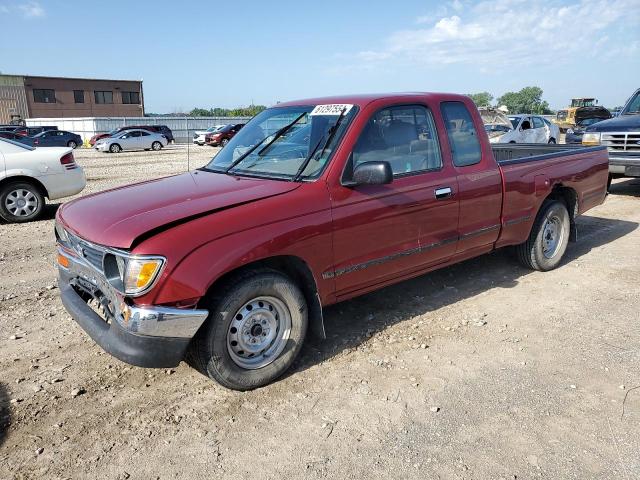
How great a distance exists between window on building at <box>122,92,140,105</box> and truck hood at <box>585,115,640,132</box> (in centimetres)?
6475

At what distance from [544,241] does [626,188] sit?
24.2ft

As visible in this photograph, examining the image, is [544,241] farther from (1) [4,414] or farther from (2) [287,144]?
(1) [4,414]

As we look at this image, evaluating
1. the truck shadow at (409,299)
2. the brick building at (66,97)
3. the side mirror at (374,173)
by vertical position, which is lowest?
the truck shadow at (409,299)

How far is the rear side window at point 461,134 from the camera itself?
4520 mm

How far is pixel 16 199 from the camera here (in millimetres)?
8648

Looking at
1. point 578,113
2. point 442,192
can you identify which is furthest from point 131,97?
point 442,192

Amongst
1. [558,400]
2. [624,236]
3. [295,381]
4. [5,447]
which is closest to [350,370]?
[295,381]

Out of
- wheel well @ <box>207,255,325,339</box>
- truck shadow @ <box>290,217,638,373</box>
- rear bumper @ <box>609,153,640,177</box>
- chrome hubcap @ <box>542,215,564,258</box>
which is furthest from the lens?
rear bumper @ <box>609,153,640,177</box>

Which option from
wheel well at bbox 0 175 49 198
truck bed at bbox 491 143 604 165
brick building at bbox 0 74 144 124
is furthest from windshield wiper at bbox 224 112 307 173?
brick building at bbox 0 74 144 124

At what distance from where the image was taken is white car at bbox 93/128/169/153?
30594mm

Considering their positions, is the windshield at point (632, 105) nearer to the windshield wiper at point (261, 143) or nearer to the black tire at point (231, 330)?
the windshield wiper at point (261, 143)

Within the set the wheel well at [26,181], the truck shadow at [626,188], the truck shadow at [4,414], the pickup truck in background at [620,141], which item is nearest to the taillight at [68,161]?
the wheel well at [26,181]

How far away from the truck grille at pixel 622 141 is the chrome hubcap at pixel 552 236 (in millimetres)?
4851

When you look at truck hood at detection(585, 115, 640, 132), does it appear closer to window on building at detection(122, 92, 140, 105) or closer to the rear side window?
the rear side window
